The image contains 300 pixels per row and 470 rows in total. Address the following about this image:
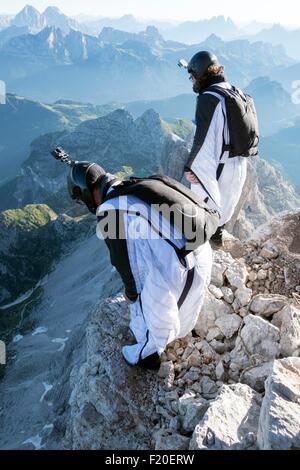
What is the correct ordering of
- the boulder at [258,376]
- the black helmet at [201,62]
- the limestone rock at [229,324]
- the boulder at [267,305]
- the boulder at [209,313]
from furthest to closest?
the black helmet at [201,62] → the boulder at [209,313] → the boulder at [267,305] → the limestone rock at [229,324] → the boulder at [258,376]

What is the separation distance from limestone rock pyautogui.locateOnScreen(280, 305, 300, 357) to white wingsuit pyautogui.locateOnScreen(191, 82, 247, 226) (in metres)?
3.97

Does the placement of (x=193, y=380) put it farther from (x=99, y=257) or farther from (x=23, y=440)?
(x=99, y=257)

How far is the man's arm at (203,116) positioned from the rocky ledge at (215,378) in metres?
2.83

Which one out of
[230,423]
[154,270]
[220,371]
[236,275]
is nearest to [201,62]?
[236,275]

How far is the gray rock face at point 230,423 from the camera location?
18.9ft

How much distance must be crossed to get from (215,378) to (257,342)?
1.03m

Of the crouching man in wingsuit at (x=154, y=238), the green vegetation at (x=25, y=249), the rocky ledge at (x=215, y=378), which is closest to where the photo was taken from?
the rocky ledge at (x=215, y=378)

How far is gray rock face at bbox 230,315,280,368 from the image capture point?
794 cm

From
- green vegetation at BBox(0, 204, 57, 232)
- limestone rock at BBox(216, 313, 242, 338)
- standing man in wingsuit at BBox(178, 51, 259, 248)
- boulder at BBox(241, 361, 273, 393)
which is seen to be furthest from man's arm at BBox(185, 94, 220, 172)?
green vegetation at BBox(0, 204, 57, 232)

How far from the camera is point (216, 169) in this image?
1084 cm

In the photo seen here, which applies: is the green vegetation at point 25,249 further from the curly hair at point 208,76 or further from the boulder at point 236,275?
the curly hair at point 208,76

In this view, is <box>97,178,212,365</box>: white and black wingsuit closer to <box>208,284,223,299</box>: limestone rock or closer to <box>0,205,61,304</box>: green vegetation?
<box>208,284,223,299</box>: limestone rock

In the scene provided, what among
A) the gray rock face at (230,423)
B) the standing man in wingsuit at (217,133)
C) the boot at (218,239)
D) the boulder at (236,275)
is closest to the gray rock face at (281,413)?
the gray rock face at (230,423)
